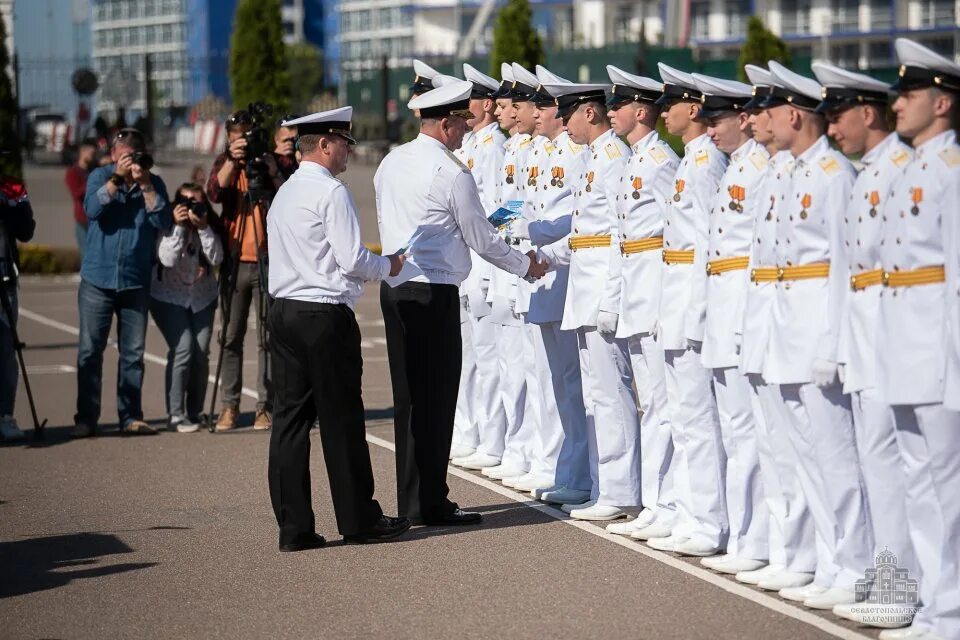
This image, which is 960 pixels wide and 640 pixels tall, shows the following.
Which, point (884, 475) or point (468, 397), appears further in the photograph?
point (468, 397)

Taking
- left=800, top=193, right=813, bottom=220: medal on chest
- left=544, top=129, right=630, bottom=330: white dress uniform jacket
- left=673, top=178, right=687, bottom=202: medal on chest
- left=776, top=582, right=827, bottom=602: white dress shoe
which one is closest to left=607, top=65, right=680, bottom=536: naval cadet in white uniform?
left=544, top=129, right=630, bottom=330: white dress uniform jacket

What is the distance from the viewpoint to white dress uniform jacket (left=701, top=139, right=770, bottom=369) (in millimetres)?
8219

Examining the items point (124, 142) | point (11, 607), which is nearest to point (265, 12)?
point (124, 142)

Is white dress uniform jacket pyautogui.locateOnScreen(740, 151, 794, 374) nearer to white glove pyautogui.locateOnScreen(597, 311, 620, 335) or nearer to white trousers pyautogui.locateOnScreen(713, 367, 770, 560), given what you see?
white trousers pyautogui.locateOnScreen(713, 367, 770, 560)

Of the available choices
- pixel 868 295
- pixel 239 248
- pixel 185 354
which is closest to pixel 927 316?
pixel 868 295

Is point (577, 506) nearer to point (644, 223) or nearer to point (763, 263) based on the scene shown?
point (644, 223)

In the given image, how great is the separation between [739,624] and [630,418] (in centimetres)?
263

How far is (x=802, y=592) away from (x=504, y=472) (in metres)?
3.82

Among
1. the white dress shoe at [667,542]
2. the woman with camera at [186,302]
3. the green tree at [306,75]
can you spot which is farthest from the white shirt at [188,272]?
the green tree at [306,75]

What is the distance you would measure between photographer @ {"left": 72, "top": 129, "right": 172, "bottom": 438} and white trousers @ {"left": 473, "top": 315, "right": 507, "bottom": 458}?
294 cm

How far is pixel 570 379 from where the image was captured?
35.0 feet

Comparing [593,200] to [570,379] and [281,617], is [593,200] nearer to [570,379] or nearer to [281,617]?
[570,379]

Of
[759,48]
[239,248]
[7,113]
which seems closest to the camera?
[239,248]

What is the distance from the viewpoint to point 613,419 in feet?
32.0
